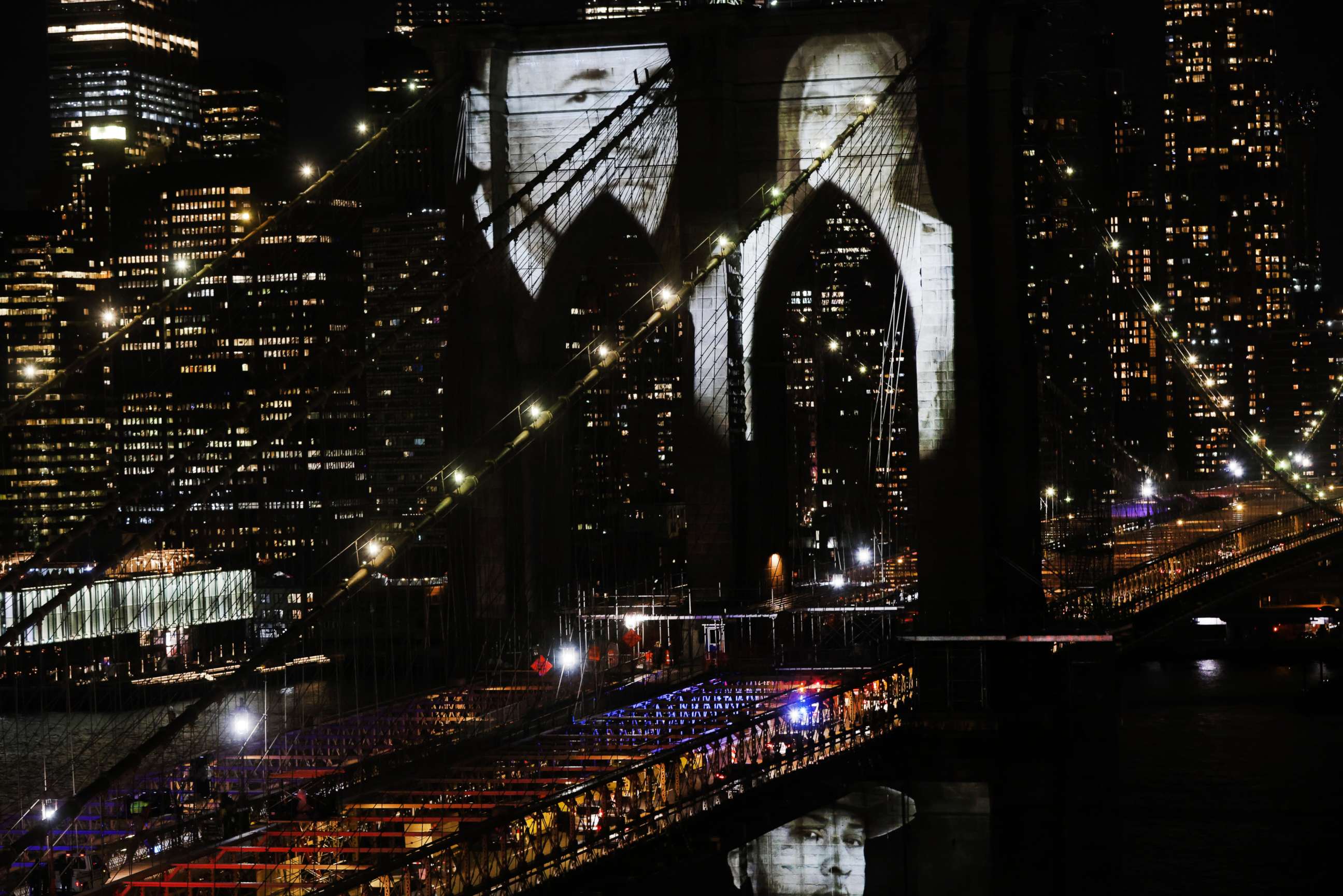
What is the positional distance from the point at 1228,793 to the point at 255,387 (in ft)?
78.8

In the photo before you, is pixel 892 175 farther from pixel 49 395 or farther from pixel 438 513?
pixel 49 395

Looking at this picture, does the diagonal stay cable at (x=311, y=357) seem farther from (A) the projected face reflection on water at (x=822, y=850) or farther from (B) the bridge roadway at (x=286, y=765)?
(A) the projected face reflection on water at (x=822, y=850)

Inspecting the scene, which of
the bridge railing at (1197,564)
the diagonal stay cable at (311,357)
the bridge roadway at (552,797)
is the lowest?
the bridge roadway at (552,797)

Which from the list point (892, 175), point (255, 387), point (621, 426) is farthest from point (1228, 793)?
point (255, 387)

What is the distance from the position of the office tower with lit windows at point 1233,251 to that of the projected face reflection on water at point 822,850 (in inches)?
2626

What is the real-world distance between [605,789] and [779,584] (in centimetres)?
1488

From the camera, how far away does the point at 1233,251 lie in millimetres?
145625

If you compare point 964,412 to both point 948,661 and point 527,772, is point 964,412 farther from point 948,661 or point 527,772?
point 527,772

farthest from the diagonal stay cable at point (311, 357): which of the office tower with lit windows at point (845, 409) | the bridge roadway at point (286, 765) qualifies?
the office tower with lit windows at point (845, 409)

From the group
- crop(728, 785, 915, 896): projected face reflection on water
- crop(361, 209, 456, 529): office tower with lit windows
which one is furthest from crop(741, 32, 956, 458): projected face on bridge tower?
crop(361, 209, 456, 529): office tower with lit windows

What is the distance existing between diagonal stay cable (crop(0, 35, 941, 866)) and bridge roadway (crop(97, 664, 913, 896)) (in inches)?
57.3

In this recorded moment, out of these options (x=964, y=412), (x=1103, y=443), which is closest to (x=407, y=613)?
(x=964, y=412)

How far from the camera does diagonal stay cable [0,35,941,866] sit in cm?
1923

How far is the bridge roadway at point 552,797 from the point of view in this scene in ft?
67.4
